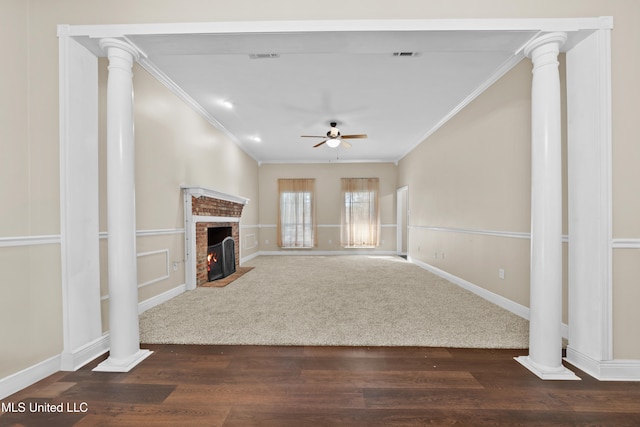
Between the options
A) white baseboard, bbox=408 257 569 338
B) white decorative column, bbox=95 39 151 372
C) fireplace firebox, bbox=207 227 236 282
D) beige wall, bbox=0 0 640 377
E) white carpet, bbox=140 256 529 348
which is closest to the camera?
beige wall, bbox=0 0 640 377

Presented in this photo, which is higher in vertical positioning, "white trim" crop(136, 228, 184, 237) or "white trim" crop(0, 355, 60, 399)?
"white trim" crop(136, 228, 184, 237)

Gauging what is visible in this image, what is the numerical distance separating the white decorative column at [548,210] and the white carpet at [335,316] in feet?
1.43

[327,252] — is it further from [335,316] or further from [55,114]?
[55,114]

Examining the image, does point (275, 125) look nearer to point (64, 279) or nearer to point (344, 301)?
point (344, 301)

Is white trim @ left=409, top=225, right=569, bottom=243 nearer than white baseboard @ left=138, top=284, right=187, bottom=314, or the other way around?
white trim @ left=409, top=225, right=569, bottom=243

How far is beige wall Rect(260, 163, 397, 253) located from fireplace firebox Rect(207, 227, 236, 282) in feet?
9.48

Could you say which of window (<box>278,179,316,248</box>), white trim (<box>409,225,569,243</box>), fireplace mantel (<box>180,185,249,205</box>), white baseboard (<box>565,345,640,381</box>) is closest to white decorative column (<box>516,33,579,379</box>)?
white baseboard (<box>565,345,640,381</box>)

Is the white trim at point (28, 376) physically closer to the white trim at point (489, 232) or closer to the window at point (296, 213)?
the white trim at point (489, 232)

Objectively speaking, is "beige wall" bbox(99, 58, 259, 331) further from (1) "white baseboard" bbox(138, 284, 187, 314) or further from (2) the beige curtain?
(2) the beige curtain

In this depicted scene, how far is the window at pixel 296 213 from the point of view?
8.48 metres

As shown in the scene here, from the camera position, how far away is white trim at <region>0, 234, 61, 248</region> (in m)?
1.75

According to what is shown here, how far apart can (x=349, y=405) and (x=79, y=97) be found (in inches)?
108

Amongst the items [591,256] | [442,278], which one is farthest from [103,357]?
[442,278]

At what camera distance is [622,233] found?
6.25 ft
